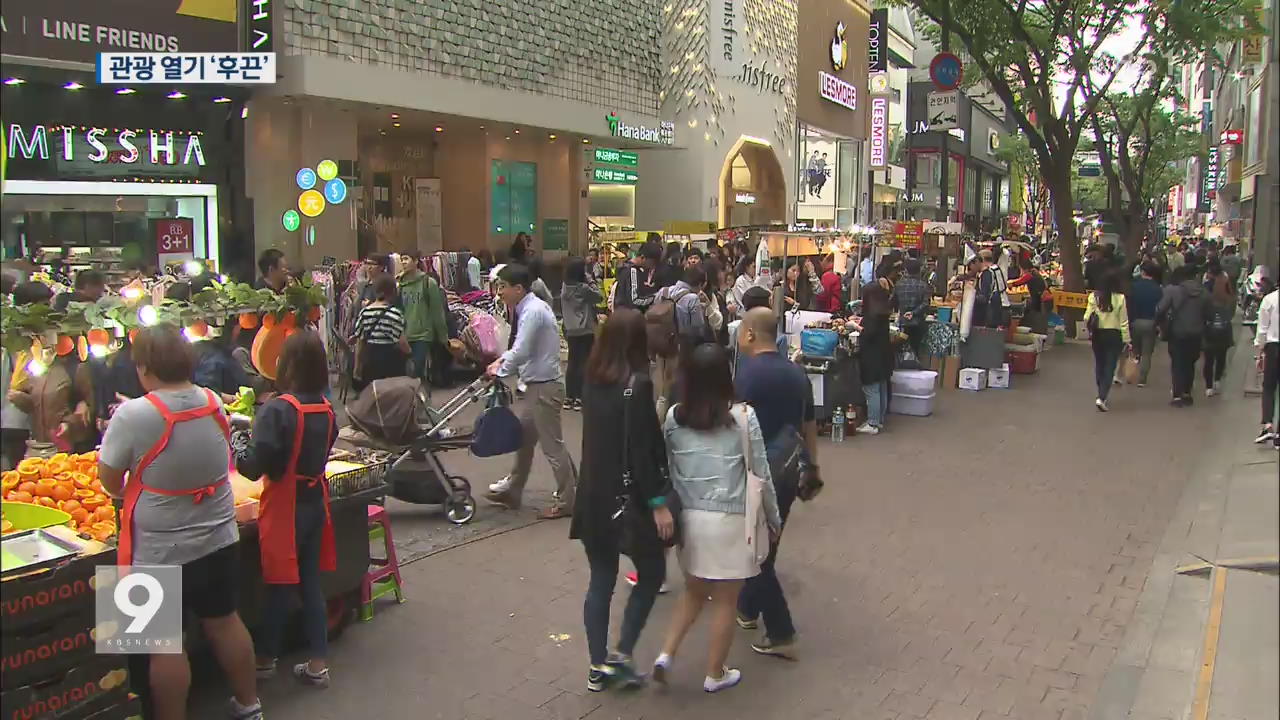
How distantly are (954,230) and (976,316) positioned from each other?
1320cm

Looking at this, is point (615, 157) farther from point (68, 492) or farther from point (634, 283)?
point (68, 492)

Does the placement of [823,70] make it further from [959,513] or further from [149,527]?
[149,527]

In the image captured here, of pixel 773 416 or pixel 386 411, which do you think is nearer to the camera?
pixel 773 416

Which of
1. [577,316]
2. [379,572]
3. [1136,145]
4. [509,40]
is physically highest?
[509,40]

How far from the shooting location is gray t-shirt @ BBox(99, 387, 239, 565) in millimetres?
4211

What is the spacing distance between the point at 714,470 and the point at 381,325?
193 inches

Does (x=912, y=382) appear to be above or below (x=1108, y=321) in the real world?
below

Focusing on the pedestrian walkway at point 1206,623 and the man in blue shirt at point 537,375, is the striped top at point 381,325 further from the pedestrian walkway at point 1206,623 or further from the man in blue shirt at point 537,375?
the pedestrian walkway at point 1206,623

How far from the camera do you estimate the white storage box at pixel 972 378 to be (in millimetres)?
15695

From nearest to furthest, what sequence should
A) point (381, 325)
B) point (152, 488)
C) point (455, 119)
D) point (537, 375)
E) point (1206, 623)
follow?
point (152, 488) < point (1206, 623) < point (537, 375) < point (381, 325) < point (455, 119)

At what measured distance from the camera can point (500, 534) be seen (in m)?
8.06

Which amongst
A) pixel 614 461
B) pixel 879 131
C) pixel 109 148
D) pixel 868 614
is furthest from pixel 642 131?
pixel 614 461

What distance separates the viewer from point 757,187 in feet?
127
